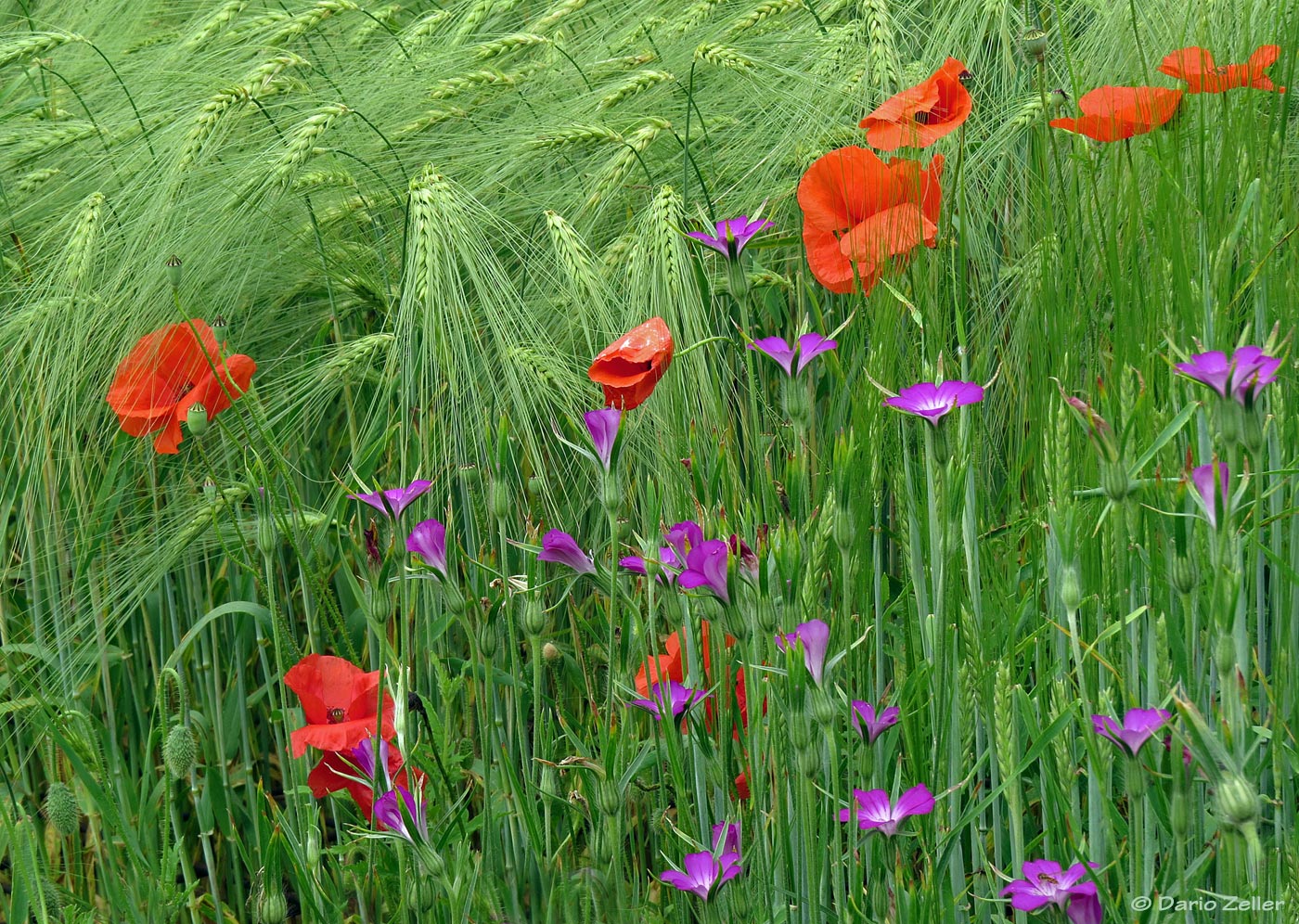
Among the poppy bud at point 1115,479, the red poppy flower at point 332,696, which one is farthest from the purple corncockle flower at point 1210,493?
the red poppy flower at point 332,696

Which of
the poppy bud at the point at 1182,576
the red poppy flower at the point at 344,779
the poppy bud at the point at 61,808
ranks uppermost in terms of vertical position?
the poppy bud at the point at 1182,576

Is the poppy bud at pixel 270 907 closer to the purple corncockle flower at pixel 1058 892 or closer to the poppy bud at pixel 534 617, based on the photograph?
the poppy bud at pixel 534 617

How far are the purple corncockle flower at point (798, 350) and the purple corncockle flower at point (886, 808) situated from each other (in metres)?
0.28

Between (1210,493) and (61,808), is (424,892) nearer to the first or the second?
(61,808)

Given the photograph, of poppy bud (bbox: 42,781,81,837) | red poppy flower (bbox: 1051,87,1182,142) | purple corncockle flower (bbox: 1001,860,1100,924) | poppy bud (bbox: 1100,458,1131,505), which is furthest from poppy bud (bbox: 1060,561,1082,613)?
poppy bud (bbox: 42,781,81,837)

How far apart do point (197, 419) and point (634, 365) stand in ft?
1.42

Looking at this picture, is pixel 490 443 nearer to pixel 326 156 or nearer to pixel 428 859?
pixel 428 859

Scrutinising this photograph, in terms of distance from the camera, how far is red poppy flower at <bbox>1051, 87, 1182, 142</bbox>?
43.3 inches

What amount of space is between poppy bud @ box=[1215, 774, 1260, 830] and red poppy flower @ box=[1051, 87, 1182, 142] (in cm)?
66

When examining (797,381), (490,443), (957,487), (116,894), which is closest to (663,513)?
(490,443)

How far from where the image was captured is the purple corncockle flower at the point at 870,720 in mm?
858

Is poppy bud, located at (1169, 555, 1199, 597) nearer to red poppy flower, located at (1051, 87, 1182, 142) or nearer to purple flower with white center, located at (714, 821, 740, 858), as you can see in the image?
purple flower with white center, located at (714, 821, 740, 858)

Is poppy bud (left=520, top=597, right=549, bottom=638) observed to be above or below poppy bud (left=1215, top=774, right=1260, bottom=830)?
below

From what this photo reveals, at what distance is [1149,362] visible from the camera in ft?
2.99
